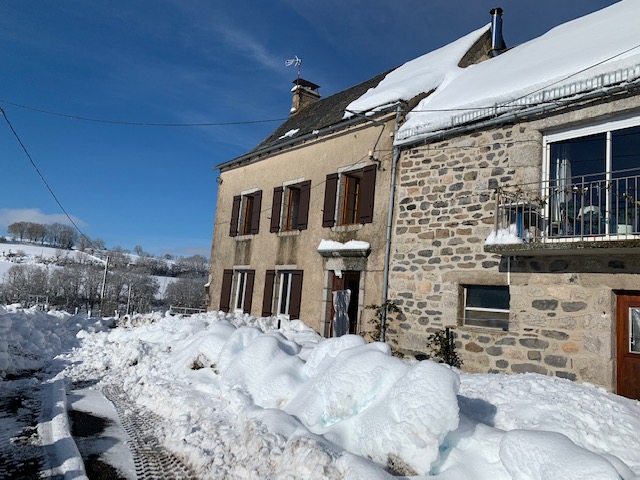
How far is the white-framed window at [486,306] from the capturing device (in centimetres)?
838

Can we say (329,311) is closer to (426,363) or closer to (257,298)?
(257,298)

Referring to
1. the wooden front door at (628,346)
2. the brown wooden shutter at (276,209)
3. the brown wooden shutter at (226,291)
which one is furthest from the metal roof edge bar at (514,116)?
the brown wooden shutter at (226,291)

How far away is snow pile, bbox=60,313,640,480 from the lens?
357 cm

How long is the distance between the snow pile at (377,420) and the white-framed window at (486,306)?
8.13 feet

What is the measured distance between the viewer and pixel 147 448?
4801mm

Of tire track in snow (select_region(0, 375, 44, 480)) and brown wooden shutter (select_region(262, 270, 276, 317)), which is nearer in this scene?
tire track in snow (select_region(0, 375, 44, 480))

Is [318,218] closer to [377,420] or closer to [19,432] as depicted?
[19,432]

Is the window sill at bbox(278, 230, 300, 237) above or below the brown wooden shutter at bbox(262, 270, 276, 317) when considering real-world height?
above

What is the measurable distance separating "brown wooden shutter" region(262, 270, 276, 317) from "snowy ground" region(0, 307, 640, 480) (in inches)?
238

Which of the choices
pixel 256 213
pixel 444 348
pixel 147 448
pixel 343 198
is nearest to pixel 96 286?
pixel 256 213

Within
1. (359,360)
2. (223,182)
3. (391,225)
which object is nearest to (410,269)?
(391,225)

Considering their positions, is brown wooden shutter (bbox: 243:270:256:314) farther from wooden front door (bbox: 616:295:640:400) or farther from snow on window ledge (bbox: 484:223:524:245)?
wooden front door (bbox: 616:295:640:400)

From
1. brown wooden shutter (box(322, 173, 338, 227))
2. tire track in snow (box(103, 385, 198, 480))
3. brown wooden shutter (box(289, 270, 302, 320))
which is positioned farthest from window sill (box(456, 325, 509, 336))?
tire track in snow (box(103, 385, 198, 480))

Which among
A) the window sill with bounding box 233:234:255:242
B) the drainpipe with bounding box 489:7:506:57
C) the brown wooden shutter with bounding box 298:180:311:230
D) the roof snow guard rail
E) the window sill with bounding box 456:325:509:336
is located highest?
the drainpipe with bounding box 489:7:506:57
